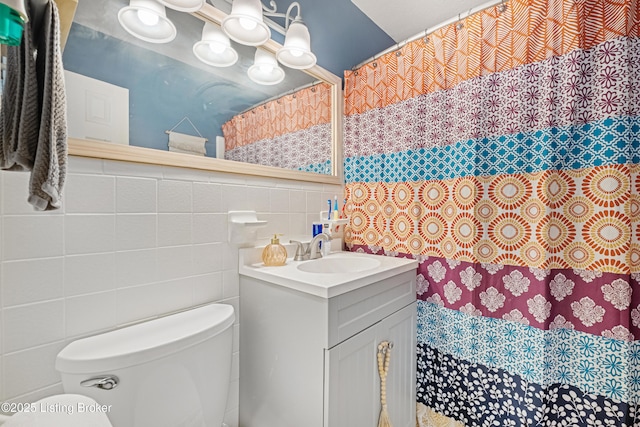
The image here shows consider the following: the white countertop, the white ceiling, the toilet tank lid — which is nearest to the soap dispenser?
the white countertop

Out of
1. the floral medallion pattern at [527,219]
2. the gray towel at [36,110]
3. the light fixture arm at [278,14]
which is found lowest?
the floral medallion pattern at [527,219]

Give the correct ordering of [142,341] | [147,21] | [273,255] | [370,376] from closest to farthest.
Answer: [142,341] → [147,21] → [370,376] → [273,255]

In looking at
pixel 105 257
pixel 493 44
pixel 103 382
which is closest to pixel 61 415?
pixel 103 382

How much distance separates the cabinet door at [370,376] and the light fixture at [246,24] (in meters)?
1.17

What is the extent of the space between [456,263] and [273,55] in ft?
4.15

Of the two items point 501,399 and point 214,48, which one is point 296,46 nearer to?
point 214,48

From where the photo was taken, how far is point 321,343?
84 centimetres

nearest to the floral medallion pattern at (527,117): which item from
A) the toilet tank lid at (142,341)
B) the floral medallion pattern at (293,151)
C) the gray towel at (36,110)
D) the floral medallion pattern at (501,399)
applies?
the floral medallion pattern at (293,151)

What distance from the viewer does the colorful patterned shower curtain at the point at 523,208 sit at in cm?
88

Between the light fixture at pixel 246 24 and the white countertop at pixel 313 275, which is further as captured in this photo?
the light fixture at pixel 246 24

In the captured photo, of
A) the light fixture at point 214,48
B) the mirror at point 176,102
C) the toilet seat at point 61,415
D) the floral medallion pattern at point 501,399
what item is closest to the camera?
the toilet seat at point 61,415

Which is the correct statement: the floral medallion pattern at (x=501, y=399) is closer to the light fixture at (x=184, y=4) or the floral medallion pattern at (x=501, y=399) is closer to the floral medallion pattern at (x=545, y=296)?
the floral medallion pattern at (x=545, y=296)

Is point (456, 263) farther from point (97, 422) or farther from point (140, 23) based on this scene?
point (140, 23)

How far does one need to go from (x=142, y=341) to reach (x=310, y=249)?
720 mm
